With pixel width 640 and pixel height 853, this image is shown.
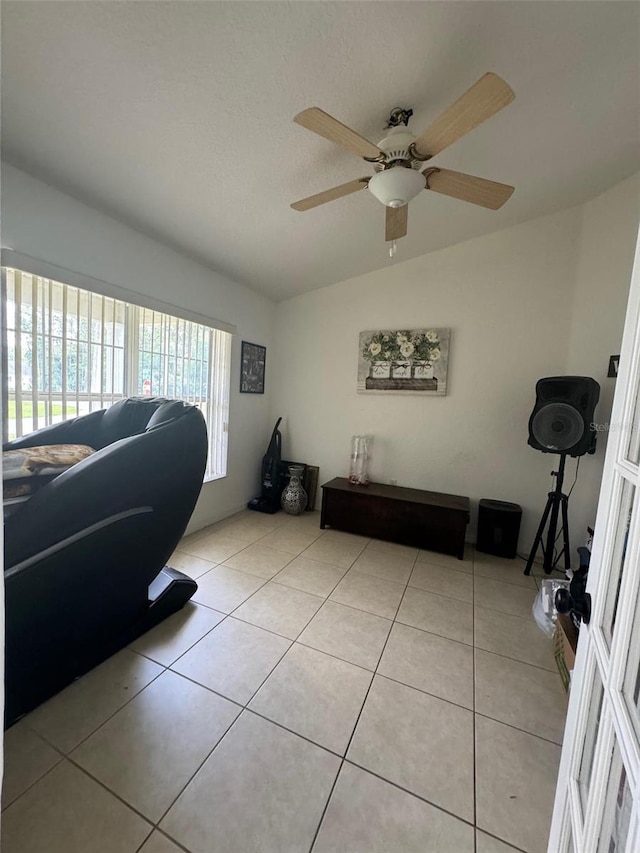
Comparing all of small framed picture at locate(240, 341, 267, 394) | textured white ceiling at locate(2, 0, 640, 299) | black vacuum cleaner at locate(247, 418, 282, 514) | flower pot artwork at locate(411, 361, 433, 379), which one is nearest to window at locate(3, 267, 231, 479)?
small framed picture at locate(240, 341, 267, 394)

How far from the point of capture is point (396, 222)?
2006mm

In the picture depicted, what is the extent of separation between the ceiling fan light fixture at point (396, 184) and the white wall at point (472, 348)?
168 cm

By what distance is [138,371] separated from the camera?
2656 mm

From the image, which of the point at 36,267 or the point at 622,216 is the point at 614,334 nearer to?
the point at 622,216

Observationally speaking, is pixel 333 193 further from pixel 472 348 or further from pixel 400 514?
pixel 400 514

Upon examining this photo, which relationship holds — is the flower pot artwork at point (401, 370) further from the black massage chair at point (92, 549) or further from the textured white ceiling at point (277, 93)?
the black massage chair at point (92, 549)

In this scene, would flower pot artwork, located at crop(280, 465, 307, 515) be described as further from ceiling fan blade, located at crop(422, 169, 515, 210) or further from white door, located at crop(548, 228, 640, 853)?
white door, located at crop(548, 228, 640, 853)

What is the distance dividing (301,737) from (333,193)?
237 centimetres

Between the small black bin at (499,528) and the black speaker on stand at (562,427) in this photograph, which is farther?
the small black bin at (499,528)

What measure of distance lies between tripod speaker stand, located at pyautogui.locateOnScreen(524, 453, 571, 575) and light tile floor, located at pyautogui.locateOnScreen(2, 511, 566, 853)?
627 mm

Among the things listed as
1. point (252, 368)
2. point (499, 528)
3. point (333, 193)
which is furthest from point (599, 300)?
point (252, 368)

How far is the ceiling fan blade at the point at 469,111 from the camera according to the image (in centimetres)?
124

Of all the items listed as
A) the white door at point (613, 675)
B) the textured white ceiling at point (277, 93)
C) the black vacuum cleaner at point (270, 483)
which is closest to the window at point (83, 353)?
the textured white ceiling at point (277, 93)

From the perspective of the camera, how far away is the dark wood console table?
116 inches
